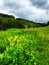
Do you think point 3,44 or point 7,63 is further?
point 3,44

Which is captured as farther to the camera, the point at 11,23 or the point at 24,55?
the point at 11,23

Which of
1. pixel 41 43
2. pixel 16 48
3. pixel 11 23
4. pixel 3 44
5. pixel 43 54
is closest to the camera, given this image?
pixel 16 48

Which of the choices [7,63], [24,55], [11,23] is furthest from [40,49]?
[11,23]

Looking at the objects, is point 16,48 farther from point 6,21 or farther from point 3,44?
point 6,21

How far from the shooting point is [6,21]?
166ft

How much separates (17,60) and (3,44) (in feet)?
13.8

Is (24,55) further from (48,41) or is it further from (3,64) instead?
(48,41)

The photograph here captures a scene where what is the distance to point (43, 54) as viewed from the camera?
21531mm

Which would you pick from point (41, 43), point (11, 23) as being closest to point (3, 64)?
point (41, 43)

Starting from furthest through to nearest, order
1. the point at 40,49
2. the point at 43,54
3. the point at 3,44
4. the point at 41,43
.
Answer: the point at 41,43 → the point at 40,49 → the point at 43,54 → the point at 3,44

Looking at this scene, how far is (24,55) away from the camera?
17.2 m

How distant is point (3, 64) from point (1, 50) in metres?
3.20

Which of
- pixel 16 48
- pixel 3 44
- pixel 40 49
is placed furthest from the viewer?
pixel 40 49

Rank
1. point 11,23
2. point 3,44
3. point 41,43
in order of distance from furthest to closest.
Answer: point 11,23
point 41,43
point 3,44
